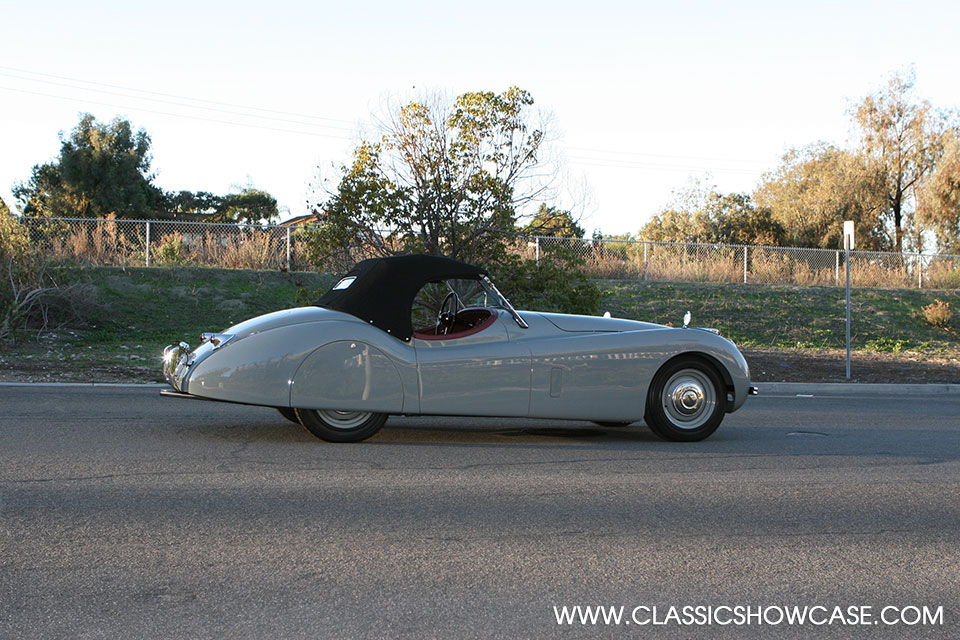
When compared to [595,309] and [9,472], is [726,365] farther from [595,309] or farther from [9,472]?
[595,309]

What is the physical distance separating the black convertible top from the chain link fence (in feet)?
25.4

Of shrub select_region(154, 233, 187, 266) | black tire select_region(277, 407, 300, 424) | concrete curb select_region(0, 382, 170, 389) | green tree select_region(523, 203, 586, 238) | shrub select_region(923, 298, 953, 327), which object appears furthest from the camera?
shrub select_region(923, 298, 953, 327)

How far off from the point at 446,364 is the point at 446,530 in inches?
109

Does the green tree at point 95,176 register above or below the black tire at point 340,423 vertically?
above

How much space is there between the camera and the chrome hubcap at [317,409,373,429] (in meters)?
7.84

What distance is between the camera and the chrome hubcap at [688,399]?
859 cm

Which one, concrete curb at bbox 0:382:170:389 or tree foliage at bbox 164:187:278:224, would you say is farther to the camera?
tree foliage at bbox 164:187:278:224

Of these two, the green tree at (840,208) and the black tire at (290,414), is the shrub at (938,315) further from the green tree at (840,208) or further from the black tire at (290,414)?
the black tire at (290,414)

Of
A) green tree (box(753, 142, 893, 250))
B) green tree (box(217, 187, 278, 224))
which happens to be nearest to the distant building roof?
green tree (box(217, 187, 278, 224))

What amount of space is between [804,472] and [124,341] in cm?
1410

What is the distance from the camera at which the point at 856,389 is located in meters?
15.9

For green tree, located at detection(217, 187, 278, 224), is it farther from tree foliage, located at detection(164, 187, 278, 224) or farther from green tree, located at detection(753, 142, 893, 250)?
green tree, located at detection(753, 142, 893, 250)

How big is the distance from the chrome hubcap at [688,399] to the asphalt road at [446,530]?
279mm

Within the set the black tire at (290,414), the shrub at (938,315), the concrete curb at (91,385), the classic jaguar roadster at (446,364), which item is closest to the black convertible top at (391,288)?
the classic jaguar roadster at (446,364)
